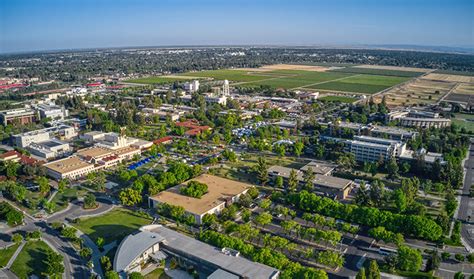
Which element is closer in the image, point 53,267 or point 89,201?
point 53,267

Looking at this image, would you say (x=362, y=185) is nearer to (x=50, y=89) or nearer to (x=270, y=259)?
(x=270, y=259)

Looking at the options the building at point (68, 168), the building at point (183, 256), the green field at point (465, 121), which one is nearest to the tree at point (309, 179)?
the building at point (183, 256)

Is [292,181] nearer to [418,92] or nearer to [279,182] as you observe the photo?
[279,182]

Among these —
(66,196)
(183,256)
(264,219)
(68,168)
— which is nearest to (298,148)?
(264,219)

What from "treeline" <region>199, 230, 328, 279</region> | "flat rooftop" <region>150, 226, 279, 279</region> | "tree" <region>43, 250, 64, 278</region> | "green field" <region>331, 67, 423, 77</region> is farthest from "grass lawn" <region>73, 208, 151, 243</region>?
"green field" <region>331, 67, 423, 77</region>

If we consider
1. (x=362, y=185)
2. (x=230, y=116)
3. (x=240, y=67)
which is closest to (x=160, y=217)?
(x=362, y=185)

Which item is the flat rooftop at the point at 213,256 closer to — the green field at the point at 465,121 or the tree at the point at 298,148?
the tree at the point at 298,148
